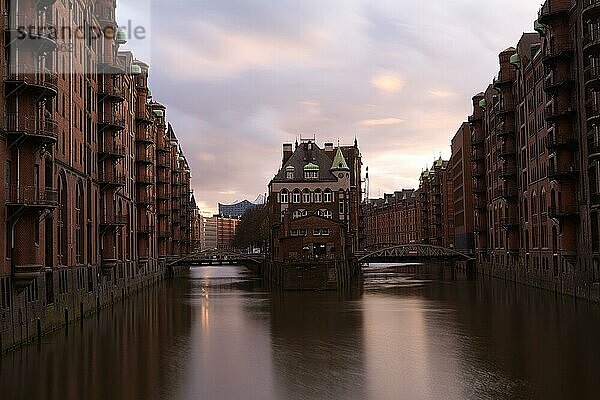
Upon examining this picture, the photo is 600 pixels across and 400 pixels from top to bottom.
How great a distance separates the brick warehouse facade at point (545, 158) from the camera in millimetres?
53875

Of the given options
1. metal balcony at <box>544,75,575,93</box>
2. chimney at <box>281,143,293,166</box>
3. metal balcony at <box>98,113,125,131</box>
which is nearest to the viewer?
metal balcony at <box>544,75,575,93</box>

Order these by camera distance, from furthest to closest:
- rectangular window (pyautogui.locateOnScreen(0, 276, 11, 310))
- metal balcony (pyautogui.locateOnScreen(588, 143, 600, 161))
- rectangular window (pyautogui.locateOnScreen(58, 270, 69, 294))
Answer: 1. metal balcony (pyautogui.locateOnScreen(588, 143, 600, 161))
2. rectangular window (pyautogui.locateOnScreen(58, 270, 69, 294))
3. rectangular window (pyautogui.locateOnScreen(0, 276, 11, 310))

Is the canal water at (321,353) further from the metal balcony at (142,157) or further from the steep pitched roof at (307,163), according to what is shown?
the steep pitched roof at (307,163)

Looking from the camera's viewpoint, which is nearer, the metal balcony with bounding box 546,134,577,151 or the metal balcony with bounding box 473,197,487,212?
the metal balcony with bounding box 546,134,577,151

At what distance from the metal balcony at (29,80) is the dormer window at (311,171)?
3195 inches

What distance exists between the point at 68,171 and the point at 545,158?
4009cm

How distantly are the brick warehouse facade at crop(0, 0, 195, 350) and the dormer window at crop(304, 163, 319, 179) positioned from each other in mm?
31557

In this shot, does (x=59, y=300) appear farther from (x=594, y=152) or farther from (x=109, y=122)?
(x=594, y=152)

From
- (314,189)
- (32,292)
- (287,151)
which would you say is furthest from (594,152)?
(287,151)

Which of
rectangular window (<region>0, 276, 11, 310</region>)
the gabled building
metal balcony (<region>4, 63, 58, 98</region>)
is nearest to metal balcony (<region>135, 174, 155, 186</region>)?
the gabled building

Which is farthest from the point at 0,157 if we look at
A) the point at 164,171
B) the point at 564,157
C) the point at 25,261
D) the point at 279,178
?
the point at 279,178

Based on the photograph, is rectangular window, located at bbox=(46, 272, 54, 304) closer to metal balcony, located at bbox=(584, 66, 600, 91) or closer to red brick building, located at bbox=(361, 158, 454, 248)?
metal balcony, located at bbox=(584, 66, 600, 91)

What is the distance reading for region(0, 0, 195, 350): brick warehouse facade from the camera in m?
35.2

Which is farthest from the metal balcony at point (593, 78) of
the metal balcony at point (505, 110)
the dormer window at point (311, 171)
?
the dormer window at point (311, 171)
